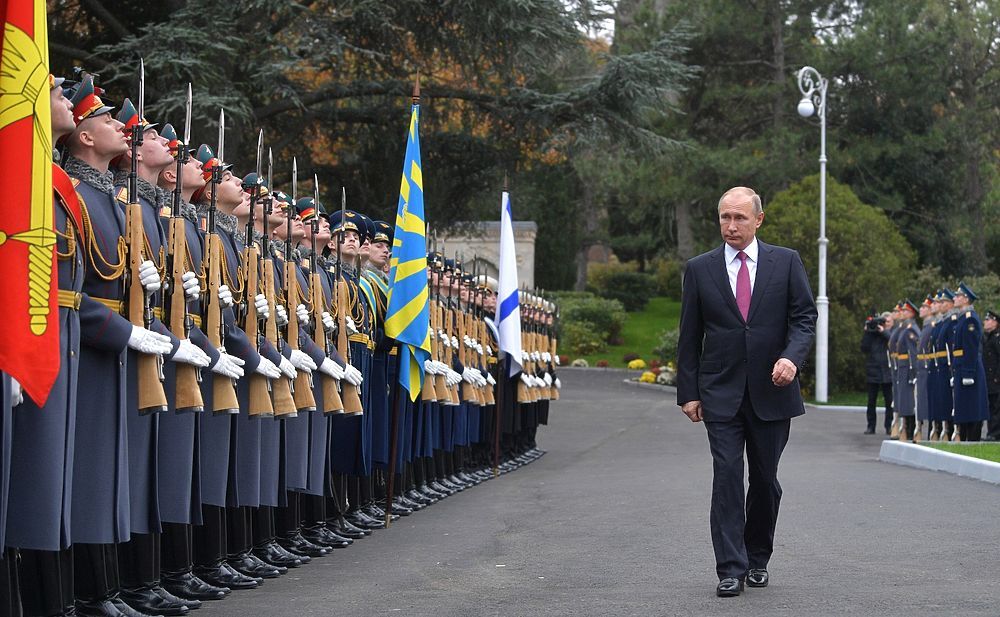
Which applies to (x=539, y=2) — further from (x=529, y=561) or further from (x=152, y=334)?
(x=152, y=334)

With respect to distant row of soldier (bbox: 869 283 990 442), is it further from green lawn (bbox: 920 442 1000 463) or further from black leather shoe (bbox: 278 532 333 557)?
black leather shoe (bbox: 278 532 333 557)

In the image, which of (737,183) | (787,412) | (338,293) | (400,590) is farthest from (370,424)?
(737,183)

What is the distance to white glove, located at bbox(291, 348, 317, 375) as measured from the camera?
8.62m

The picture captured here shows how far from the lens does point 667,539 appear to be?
944cm

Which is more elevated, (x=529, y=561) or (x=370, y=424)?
(x=370, y=424)

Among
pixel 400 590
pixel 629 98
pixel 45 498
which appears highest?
pixel 629 98

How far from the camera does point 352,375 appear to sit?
31.6 ft

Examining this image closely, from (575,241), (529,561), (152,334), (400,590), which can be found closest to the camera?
(152,334)

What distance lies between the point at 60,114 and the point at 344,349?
13.8 ft

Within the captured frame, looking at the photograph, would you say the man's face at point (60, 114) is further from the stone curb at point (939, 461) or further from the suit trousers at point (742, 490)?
the stone curb at point (939, 461)

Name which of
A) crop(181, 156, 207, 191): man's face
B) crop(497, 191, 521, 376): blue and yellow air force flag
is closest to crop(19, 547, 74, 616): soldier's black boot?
crop(181, 156, 207, 191): man's face

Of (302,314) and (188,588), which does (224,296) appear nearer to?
(188,588)

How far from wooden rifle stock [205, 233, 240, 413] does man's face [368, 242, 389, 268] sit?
456 centimetres

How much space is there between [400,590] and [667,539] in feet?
8.34
